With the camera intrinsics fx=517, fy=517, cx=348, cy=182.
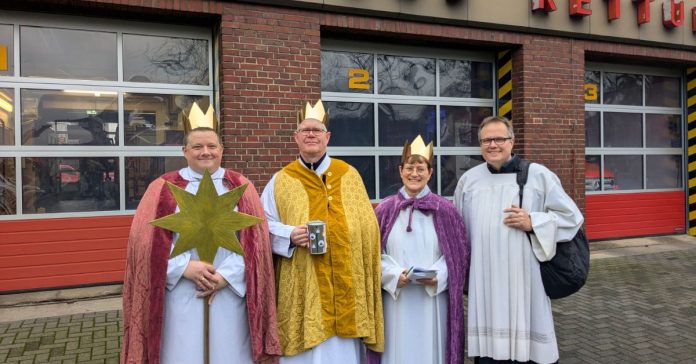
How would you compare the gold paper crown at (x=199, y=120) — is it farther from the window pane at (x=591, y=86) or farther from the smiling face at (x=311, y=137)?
the window pane at (x=591, y=86)

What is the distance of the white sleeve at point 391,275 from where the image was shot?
2.92 metres

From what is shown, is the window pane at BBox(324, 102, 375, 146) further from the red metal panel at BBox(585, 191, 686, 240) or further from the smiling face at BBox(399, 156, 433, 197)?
the smiling face at BBox(399, 156, 433, 197)

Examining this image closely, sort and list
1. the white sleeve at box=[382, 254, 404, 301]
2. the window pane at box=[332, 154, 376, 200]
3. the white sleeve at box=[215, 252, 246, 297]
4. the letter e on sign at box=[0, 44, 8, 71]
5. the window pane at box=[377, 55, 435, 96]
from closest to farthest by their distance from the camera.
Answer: the white sleeve at box=[215, 252, 246, 297], the white sleeve at box=[382, 254, 404, 301], the letter e on sign at box=[0, 44, 8, 71], the window pane at box=[332, 154, 376, 200], the window pane at box=[377, 55, 435, 96]

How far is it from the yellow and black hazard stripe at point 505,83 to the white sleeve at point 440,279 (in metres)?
6.21

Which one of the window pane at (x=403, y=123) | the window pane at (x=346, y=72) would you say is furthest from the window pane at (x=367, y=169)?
the window pane at (x=346, y=72)

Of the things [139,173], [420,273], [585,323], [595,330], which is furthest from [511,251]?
[139,173]

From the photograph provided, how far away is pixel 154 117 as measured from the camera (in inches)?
264

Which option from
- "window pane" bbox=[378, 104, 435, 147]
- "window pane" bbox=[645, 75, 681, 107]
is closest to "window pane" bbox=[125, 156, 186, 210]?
"window pane" bbox=[378, 104, 435, 147]

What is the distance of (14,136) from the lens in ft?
20.2

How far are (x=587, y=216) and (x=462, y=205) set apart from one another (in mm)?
7492

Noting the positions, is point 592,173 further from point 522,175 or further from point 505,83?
point 522,175

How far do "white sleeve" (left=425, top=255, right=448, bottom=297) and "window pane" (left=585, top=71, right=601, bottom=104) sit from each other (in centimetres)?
806

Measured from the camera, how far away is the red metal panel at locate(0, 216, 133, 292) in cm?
611

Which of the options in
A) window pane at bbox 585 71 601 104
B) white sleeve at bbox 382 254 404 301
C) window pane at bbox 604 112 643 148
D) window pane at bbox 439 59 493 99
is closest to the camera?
white sleeve at bbox 382 254 404 301
